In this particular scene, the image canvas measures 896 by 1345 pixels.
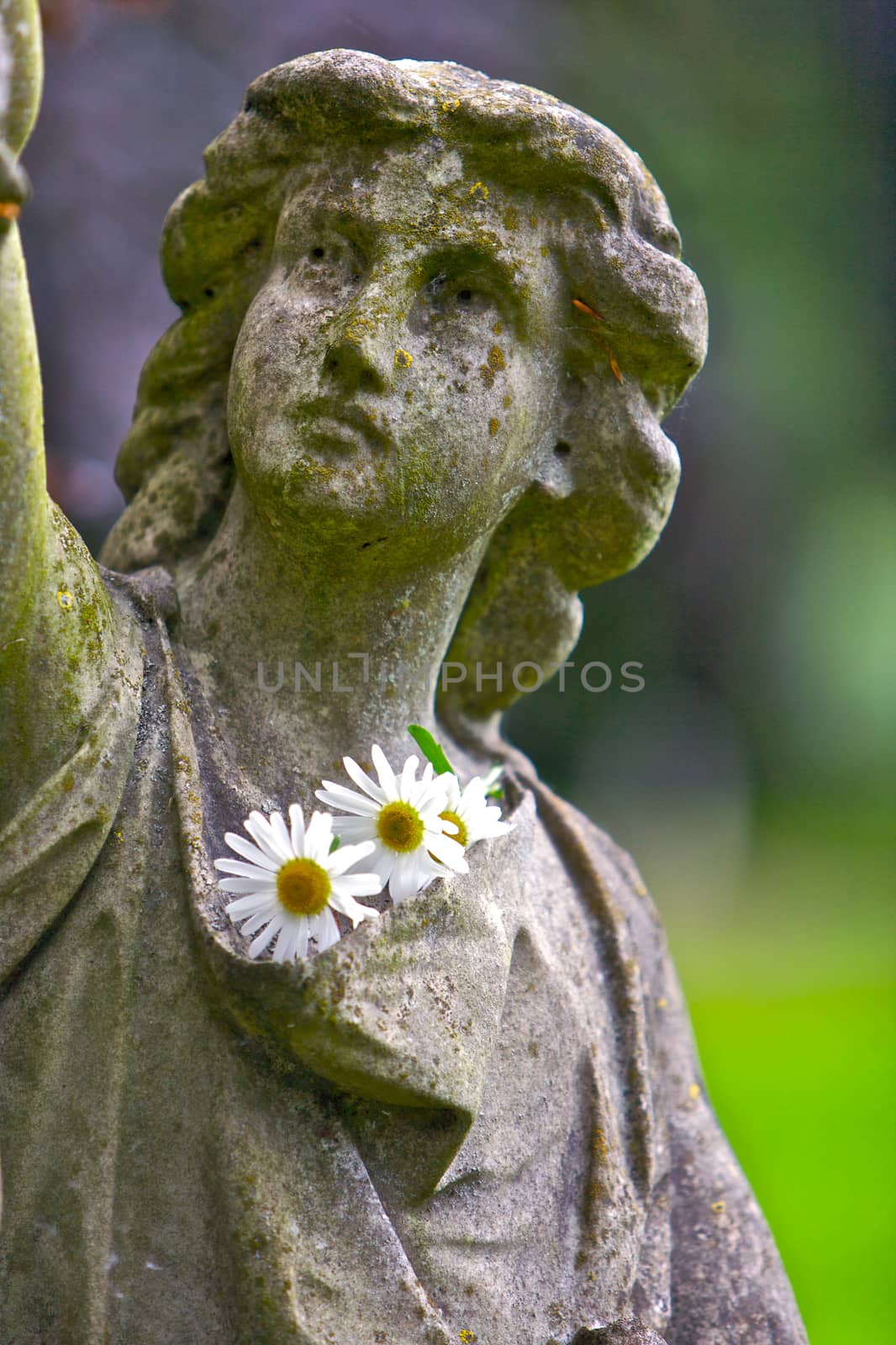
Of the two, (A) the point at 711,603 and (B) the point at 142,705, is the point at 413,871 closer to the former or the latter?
(B) the point at 142,705

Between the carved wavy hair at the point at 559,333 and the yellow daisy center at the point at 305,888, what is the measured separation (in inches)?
19.7

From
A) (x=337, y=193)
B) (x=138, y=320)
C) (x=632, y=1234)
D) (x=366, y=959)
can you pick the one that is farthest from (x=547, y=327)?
(x=138, y=320)

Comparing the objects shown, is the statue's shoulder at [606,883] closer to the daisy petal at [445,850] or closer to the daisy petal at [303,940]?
the daisy petal at [445,850]

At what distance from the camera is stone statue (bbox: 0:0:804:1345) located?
3.40 ft

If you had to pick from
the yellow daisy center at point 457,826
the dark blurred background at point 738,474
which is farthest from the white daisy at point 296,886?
the dark blurred background at point 738,474

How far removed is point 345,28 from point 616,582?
66.1 inches

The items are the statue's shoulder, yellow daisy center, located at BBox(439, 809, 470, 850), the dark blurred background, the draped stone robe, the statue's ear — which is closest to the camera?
the draped stone robe

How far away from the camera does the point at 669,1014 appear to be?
1512mm

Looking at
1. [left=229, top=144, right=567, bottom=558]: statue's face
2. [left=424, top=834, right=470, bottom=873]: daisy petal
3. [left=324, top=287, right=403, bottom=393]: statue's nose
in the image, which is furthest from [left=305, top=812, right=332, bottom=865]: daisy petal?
[left=324, top=287, right=403, bottom=393]: statue's nose

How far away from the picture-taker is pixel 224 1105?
1.04 metres

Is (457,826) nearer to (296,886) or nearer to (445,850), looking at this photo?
(445,850)

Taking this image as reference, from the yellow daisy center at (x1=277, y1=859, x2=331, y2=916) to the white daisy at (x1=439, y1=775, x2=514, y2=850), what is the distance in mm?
150

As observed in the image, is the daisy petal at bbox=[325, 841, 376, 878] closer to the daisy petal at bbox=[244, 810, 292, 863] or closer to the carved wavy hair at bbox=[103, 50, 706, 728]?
the daisy petal at bbox=[244, 810, 292, 863]

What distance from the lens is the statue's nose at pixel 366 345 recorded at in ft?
3.64
